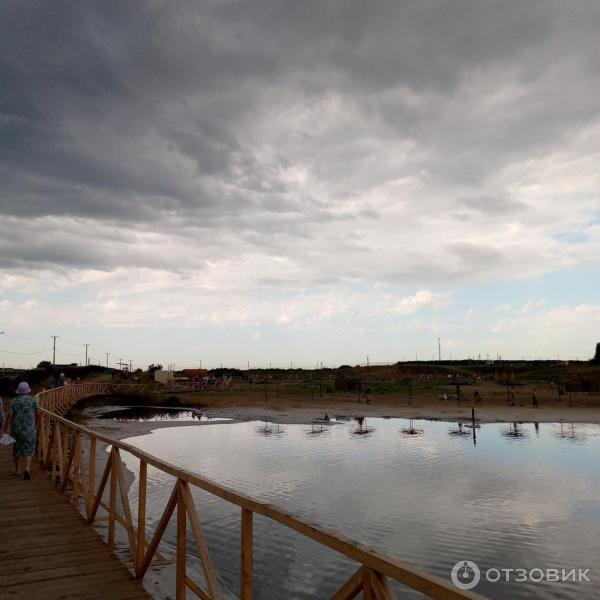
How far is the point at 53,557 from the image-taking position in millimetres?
6852

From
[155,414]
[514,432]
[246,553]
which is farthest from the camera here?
[155,414]

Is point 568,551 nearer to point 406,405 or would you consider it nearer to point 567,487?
point 567,487

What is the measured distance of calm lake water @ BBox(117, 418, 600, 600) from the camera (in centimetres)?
1203

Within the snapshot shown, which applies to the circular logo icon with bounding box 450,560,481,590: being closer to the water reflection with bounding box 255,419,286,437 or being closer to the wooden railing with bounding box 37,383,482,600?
the wooden railing with bounding box 37,383,482,600

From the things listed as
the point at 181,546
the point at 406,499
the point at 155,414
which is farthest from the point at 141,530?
the point at 155,414

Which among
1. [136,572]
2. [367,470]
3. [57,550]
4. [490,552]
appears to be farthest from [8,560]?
[367,470]

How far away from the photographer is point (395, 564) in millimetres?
2771

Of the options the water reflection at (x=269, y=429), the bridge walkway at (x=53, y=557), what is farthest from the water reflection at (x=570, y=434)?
the bridge walkway at (x=53, y=557)

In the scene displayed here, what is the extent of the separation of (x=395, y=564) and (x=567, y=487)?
21001mm

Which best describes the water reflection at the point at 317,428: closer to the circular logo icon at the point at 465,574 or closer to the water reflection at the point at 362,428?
the water reflection at the point at 362,428

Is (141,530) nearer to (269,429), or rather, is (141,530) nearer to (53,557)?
(53,557)
